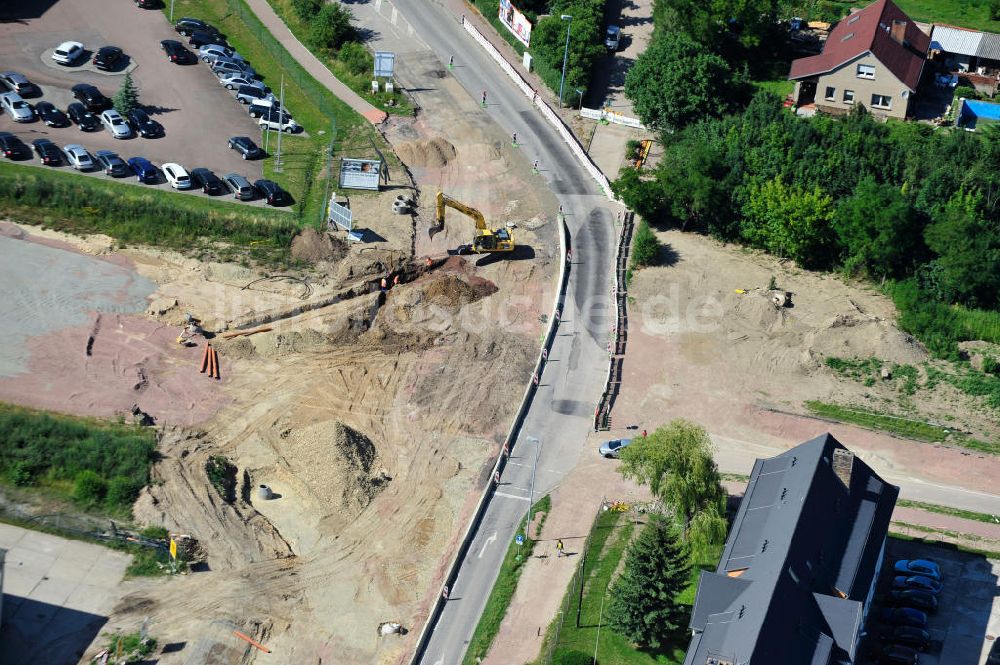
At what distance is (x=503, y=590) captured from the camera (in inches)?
2608

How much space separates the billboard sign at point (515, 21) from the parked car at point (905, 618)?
201 feet

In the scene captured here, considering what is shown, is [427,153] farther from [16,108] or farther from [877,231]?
[877,231]

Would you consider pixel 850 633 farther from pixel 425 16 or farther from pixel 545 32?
pixel 425 16

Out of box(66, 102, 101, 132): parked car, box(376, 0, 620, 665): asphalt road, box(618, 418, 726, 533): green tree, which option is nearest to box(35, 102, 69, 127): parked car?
box(66, 102, 101, 132): parked car

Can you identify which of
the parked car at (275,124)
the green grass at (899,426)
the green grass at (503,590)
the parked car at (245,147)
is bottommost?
the green grass at (503,590)

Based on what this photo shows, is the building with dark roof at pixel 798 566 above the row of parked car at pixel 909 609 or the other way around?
above

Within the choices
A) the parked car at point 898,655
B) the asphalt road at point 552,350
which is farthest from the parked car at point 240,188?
the parked car at point 898,655

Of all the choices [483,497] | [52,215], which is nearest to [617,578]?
[483,497]

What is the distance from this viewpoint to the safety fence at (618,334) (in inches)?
3046

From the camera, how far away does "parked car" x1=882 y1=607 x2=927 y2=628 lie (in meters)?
63.9

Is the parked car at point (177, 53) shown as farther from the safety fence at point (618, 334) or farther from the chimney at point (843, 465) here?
the chimney at point (843, 465)

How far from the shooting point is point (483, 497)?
71.0 m

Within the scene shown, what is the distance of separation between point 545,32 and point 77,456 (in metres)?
54.4

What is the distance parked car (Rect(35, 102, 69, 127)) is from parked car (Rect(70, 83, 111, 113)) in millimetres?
2293
